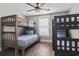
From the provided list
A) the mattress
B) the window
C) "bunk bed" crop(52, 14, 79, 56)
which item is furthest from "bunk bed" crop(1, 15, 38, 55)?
"bunk bed" crop(52, 14, 79, 56)

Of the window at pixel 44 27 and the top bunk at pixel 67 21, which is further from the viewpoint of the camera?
the window at pixel 44 27

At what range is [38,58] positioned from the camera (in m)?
1.16

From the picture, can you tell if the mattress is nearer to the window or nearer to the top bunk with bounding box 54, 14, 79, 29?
the window

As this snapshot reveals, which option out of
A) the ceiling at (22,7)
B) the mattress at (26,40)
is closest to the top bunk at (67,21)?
the ceiling at (22,7)

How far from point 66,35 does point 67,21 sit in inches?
8.0

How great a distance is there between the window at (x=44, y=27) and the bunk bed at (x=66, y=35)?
11cm

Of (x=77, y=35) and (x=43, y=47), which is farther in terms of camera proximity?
(x=43, y=47)

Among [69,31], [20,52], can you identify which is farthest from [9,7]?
[69,31]

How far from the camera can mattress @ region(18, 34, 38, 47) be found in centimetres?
120

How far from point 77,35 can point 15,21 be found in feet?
2.96

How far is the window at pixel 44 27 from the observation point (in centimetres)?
123

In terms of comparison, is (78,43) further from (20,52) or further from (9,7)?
(9,7)

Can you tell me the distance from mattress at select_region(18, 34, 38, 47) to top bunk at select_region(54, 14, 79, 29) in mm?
407

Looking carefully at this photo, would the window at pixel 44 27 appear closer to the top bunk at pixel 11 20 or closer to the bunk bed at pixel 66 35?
the bunk bed at pixel 66 35
